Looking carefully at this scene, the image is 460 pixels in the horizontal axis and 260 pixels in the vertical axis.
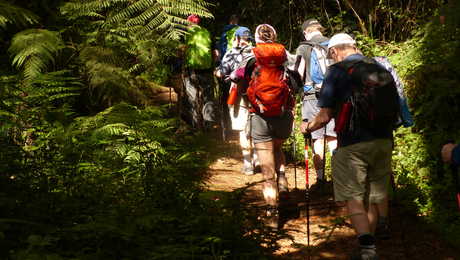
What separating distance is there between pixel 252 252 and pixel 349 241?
2354 millimetres

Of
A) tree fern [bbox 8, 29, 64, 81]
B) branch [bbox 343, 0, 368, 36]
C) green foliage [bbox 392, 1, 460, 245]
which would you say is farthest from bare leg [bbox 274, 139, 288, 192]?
branch [bbox 343, 0, 368, 36]

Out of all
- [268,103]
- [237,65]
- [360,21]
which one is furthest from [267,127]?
[360,21]

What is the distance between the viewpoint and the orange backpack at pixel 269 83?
18.0 ft

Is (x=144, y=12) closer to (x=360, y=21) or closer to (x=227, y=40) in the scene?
(x=227, y=40)

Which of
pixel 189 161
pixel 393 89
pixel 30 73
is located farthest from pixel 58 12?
pixel 393 89

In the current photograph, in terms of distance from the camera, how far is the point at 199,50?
30.7ft

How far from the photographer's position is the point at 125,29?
6.35 meters

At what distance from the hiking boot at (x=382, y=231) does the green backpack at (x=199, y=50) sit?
5.07 m

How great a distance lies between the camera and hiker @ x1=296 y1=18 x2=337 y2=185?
20.9 feet

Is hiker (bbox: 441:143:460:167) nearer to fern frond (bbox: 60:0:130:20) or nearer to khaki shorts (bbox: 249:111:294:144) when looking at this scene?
khaki shorts (bbox: 249:111:294:144)

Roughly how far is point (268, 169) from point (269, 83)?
0.92 meters

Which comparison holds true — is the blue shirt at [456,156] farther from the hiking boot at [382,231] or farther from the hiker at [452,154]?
the hiking boot at [382,231]

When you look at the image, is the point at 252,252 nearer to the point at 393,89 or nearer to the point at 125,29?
the point at 393,89

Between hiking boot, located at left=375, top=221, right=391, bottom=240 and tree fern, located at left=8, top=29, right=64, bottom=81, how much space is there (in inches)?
148
